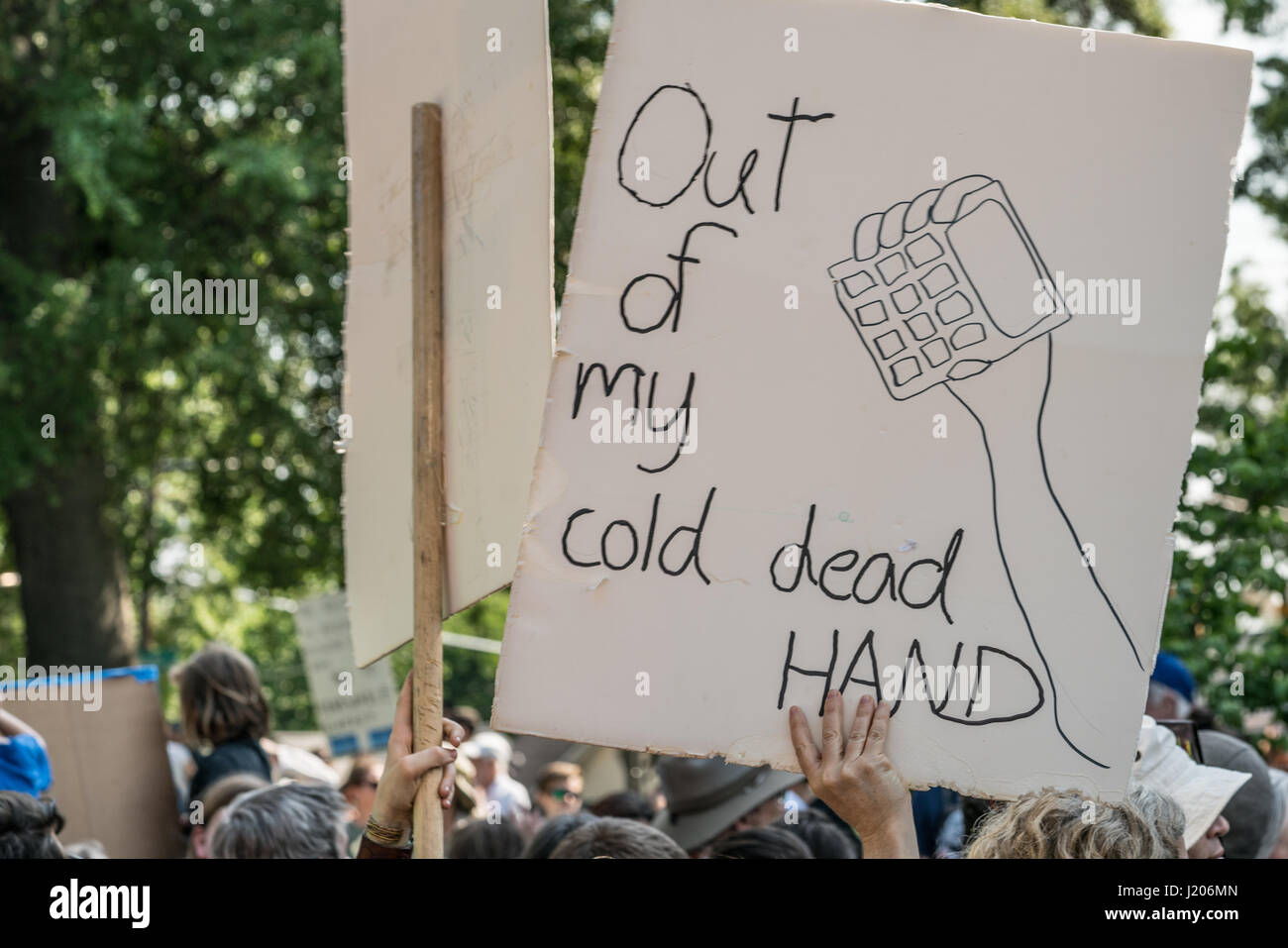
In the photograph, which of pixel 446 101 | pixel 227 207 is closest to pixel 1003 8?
pixel 227 207

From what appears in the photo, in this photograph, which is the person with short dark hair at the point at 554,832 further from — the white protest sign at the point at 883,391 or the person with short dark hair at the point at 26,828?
the white protest sign at the point at 883,391

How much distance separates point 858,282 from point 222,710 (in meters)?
2.81

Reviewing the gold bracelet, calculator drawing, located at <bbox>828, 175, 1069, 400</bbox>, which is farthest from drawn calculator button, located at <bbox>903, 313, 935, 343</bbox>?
the gold bracelet

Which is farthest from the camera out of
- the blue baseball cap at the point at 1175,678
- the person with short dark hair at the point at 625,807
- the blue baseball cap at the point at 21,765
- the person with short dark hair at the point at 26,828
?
the person with short dark hair at the point at 625,807

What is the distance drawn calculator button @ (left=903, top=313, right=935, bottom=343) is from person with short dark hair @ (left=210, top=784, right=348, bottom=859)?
160cm

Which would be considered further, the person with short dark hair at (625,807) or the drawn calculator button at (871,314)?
the person with short dark hair at (625,807)

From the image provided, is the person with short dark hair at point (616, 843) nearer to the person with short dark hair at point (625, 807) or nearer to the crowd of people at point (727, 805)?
the crowd of people at point (727, 805)

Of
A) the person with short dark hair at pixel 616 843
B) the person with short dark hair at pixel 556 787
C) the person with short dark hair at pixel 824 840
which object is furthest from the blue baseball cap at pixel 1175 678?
the person with short dark hair at pixel 556 787

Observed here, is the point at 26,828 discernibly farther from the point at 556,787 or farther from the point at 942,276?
the point at 556,787

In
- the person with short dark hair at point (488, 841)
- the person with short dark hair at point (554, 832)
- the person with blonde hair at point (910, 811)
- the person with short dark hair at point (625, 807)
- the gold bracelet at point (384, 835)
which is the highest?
the person with blonde hair at point (910, 811)

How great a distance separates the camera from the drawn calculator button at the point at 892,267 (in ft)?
6.36

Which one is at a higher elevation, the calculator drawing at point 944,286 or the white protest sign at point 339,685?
the calculator drawing at point 944,286

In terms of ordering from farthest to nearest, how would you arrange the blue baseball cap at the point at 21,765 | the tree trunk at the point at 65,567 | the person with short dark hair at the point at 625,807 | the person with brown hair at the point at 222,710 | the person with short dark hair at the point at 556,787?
the tree trunk at the point at 65,567 < the person with short dark hair at the point at 556,787 < the person with short dark hair at the point at 625,807 < the person with brown hair at the point at 222,710 < the blue baseball cap at the point at 21,765

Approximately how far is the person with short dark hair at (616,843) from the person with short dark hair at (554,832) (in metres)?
0.29
